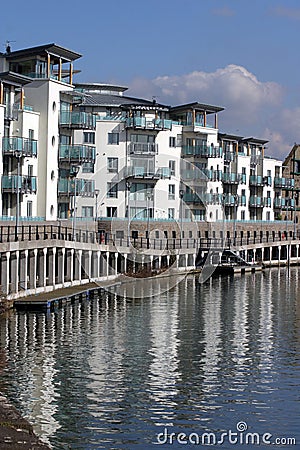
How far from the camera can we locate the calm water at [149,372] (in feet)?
87.9

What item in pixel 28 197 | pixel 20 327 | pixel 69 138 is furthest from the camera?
pixel 69 138

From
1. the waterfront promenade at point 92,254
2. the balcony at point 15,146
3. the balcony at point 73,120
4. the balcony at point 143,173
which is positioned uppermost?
the balcony at point 73,120

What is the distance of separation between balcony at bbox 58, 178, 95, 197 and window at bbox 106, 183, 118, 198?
134 inches

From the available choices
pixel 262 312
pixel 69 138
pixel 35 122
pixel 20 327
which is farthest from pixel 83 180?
pixel 20 327

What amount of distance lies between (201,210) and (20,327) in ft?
182

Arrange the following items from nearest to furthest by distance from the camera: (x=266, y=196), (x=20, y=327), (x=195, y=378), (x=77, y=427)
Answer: (x=77, y=427), (x=195, y=378), (x=20, y=327), (x=266, y=196)

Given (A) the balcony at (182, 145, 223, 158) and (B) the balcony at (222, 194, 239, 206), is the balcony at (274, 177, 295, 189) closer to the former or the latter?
(B) the balcony at (222, 194, 239, 206)

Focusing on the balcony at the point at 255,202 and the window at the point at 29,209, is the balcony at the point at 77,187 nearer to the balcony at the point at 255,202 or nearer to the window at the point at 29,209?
the window at the point at 29,209

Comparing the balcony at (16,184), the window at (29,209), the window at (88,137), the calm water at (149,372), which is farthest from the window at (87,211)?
the calm water at (149,372)

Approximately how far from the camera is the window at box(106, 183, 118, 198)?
8906 cm

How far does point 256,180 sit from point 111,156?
29.0 metres

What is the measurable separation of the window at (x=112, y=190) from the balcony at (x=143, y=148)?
4.05 m

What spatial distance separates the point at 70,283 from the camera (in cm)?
6100

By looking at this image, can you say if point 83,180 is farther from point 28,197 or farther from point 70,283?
point 70,283
